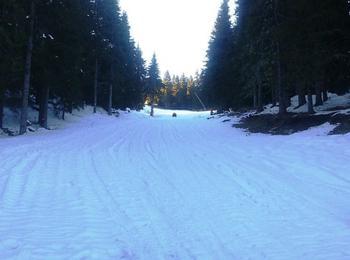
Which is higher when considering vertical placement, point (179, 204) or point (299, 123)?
point (299, 123)

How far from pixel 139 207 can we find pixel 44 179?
3467 mm

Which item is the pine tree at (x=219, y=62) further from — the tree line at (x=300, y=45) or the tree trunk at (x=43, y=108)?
the tree trunk at (x=43, y=108)

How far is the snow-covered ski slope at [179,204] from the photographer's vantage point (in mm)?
5863

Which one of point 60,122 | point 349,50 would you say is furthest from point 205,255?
point 60,122

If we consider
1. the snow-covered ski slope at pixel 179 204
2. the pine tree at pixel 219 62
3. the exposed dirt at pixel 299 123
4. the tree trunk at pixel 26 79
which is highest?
the pine tree at pixel 219 62

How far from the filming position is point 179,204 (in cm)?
817

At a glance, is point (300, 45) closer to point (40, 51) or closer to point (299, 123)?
point (299, 123)

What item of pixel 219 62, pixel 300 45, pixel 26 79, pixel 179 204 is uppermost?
pixel 219 62

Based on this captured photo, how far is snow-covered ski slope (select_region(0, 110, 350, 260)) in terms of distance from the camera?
19.2 feet

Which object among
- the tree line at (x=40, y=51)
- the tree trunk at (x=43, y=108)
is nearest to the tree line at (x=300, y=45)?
the tree line at (x=40, y=51)

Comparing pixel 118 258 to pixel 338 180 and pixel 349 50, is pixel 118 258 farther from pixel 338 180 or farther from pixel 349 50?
pixel 349 50

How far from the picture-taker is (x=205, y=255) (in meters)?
5.59

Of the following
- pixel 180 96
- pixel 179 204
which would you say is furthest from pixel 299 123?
pixel 180 96

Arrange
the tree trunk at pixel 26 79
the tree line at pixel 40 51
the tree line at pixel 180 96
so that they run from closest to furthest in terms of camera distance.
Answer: the tree line at pixel 40 51 → the tree trunk at pixel 26 79 → the tree line at pixel 180 96
